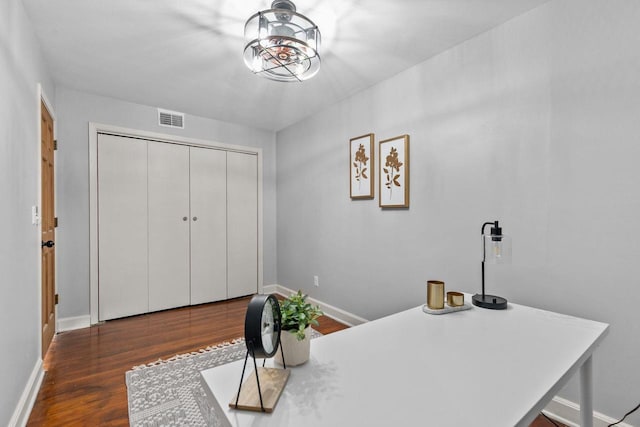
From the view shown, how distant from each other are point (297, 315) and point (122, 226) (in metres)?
3.17

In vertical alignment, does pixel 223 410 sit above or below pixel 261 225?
below

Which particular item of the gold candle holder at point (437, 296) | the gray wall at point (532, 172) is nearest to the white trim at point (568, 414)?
the gray wall at point (532, 172)

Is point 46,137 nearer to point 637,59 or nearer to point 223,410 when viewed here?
point 223,410

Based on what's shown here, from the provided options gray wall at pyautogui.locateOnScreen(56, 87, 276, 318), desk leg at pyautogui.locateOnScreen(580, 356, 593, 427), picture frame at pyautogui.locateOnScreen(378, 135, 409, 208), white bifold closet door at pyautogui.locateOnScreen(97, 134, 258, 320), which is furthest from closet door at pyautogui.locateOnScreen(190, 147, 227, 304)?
desk leg at pyautogui.locateOnScreen(580, 356, 593, 427)

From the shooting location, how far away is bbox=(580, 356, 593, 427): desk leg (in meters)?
1.24

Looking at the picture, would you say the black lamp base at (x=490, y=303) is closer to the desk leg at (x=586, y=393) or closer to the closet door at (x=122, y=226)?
the desk leg at (x=586, y=393)

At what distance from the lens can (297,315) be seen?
3.22 ft

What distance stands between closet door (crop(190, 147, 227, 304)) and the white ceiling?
2.88 feet

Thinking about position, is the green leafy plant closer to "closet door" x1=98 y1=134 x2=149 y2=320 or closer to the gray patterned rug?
the gray patterned rug

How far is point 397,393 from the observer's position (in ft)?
2.68

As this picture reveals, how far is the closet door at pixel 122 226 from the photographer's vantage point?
3273 millimetres

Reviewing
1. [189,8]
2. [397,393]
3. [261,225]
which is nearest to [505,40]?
[189,8]

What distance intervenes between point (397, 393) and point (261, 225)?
3.67 metres

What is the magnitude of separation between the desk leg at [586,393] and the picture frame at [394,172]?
5.01 ft
